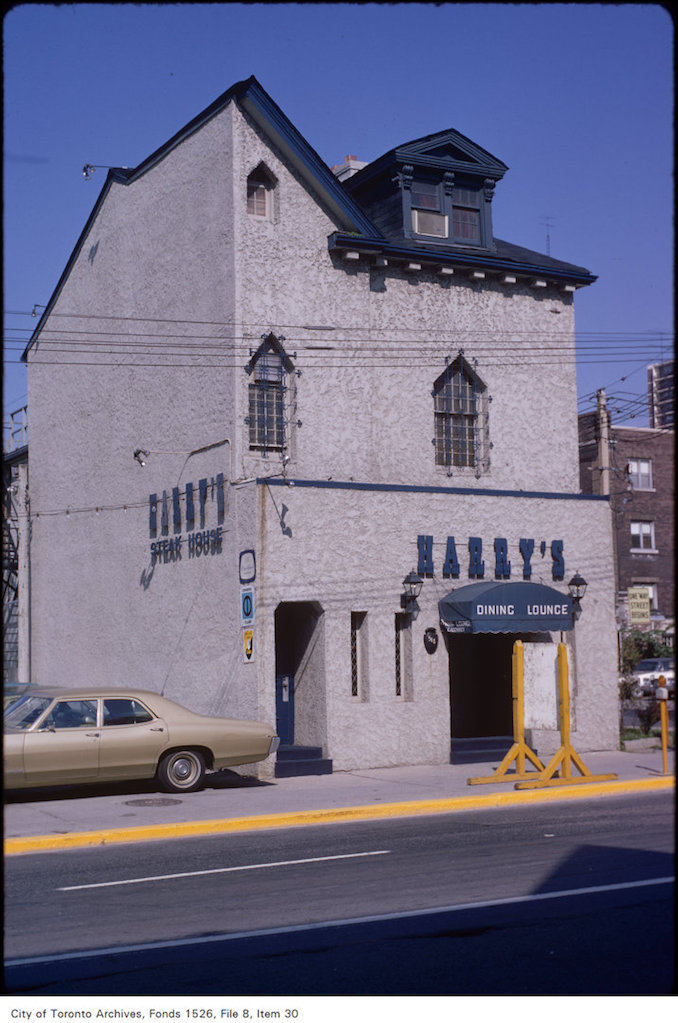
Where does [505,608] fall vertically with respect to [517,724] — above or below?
above

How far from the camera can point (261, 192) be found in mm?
20469

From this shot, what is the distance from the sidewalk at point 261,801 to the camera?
13.2 metres

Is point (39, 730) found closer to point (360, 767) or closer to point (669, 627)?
point (360, 767)

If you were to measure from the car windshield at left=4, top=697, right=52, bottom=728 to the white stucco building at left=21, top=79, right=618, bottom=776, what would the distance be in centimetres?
372

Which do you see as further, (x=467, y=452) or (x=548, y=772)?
(x=467, y=452)

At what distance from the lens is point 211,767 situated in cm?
1678

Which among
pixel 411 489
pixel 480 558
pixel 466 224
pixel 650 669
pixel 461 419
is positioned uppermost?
pixel 466 224

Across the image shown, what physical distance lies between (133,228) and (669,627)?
28614 millimetres

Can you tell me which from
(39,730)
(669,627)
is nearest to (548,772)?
(39,730)

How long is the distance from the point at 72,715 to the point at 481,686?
10.1 metres

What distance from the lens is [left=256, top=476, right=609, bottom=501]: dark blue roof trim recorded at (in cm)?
1894

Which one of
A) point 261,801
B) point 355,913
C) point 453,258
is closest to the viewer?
point 355,913

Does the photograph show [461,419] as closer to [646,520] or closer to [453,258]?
[453,258]

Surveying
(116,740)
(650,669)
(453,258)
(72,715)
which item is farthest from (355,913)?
(650,669)
